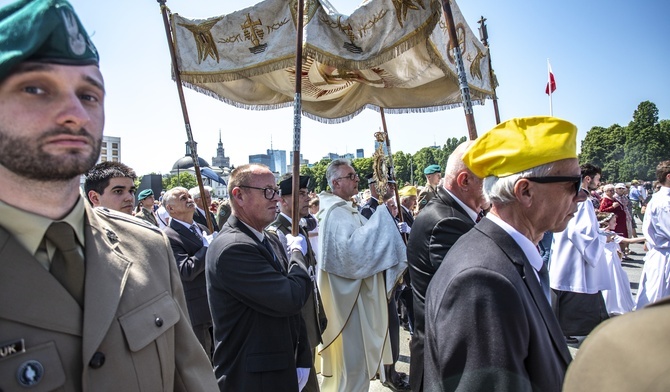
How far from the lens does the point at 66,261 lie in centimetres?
116

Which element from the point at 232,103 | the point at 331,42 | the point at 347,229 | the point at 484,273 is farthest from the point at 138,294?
the point at 232,103

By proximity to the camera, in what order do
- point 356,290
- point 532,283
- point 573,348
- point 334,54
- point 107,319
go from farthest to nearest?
point 573,348 < point 356,290 < point 334,54 < point 532,283 < point 107,319

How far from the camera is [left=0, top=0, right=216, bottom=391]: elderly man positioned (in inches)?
40.2

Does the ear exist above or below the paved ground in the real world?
above

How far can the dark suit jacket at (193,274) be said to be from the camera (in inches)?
162

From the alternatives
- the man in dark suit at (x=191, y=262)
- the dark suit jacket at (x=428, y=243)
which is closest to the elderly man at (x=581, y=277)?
the dark suit jacket at (x=428, y=243)

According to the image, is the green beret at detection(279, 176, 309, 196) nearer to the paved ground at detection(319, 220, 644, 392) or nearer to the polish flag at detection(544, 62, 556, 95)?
the paved ground at detection(319, 220, 644, 392)

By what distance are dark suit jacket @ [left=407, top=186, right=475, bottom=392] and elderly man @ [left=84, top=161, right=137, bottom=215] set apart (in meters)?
2.82

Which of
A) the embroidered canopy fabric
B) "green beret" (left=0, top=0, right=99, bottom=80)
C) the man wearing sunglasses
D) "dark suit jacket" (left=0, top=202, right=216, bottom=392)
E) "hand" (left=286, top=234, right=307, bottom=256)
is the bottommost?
the man wearing sunglasses

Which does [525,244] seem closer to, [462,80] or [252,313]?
[252,313]

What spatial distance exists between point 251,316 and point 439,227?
135cm

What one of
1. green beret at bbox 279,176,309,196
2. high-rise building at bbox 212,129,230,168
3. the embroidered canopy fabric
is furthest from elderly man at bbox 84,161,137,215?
high-rise building at bbox 212,129,230,168

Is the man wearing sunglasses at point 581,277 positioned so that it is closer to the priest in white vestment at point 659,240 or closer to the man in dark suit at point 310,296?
the priest in white vestment at point 659,240

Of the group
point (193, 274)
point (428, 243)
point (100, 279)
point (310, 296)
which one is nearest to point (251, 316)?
point (310, 296)
